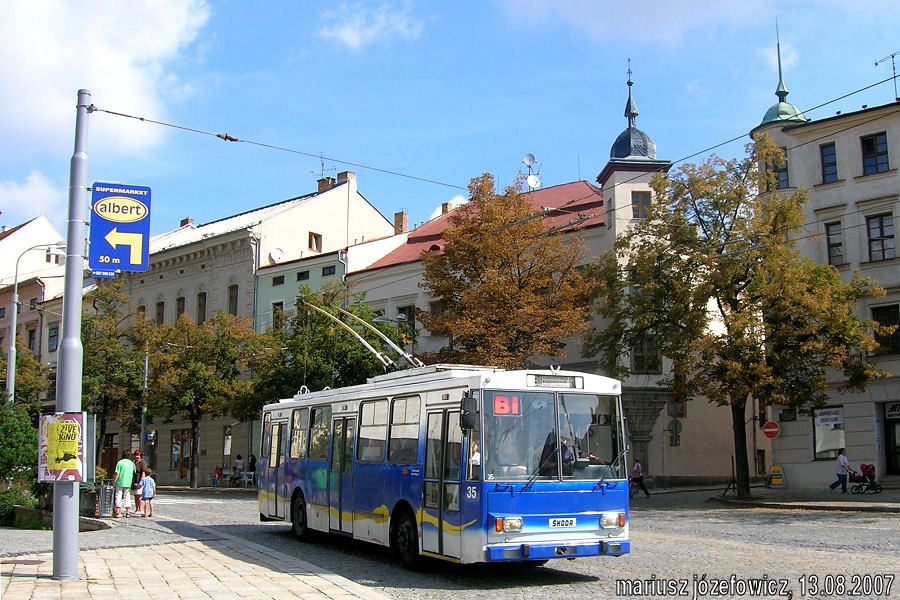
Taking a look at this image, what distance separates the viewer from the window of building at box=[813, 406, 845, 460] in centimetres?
3400

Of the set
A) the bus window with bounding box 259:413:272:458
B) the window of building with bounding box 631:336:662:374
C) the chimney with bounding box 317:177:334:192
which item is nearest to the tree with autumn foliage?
the window of building with bounding box 631:336:662:374

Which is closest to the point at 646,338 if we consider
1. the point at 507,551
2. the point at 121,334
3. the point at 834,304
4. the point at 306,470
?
the point at 834,304

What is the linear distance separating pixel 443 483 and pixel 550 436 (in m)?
1.57

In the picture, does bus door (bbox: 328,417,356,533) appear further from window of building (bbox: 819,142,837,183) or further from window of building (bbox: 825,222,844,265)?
window of building (bbox: 819,142,837,183)

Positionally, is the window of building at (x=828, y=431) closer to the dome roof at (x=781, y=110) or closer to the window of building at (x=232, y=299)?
Result: the dome roof at (x=781, y=110)

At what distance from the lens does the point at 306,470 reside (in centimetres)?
1817

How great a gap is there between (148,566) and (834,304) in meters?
22.6

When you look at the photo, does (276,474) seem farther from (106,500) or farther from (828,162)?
(828,162)

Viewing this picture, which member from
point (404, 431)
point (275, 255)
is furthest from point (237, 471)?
point (404, 431)

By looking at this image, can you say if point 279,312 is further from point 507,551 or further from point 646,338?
point 507,551

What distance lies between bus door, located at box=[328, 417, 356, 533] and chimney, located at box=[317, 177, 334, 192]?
41516 mm

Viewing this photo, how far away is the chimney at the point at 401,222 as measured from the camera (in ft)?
183

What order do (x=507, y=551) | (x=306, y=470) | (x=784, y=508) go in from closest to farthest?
(x=507, y=551) → (x=306, y=470) → (x=784, y=508)

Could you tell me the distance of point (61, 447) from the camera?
12.1 metres
